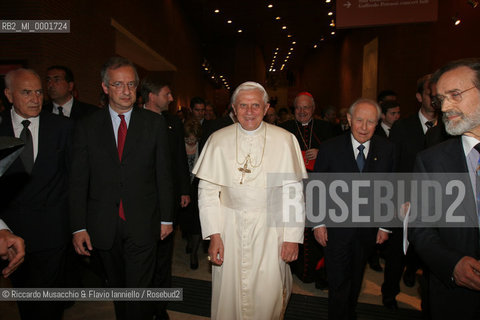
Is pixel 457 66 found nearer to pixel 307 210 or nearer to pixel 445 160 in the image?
pixel 445 160

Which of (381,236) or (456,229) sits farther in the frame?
(381,236)

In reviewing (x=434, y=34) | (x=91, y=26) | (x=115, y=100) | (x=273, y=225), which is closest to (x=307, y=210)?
(x=273, y=225)

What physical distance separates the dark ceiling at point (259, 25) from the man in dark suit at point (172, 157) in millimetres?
11092

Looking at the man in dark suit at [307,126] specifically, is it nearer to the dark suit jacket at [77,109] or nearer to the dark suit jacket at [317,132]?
the dark suit jacket at [317,132]

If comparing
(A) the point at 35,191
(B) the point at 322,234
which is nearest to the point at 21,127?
(A) the point at 35,191

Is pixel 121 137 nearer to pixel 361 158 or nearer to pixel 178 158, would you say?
pixel 178 158

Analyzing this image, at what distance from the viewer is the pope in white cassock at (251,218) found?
7.69 feet

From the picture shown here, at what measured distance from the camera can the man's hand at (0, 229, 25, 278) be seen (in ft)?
4.74

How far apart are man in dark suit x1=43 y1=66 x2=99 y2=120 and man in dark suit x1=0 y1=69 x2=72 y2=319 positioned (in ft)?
3.95

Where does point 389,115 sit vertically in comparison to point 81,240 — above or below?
above

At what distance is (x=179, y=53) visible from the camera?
1502cm

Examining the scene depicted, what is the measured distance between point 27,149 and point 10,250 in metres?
1.21

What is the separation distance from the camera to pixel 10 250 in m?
1.48

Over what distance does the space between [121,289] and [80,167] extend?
37.6 inches
